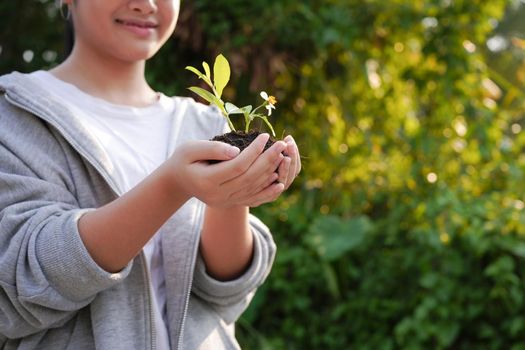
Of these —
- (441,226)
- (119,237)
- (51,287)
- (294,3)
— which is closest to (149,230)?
(119,237)

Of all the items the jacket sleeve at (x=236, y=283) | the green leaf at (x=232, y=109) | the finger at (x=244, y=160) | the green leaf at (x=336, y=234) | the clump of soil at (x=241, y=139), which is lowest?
the green leaf at (x=336, y=234)

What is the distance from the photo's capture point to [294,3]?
9.24 ft

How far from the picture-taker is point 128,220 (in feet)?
3.60

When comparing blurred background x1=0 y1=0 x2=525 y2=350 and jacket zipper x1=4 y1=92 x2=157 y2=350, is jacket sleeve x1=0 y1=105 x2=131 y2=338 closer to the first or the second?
jacket zipper x1=4 y1=92 x2=157 y2=350

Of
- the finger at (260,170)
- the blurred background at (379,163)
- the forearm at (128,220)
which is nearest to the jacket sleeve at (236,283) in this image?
the forearm at (128,220)

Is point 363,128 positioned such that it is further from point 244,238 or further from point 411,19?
point 244,238

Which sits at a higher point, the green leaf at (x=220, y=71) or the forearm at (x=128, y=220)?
the green leaf at (x=220, y=71)

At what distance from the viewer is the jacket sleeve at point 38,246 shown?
3.60ft

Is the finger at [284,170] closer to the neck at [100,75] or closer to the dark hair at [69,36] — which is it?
the neck at [100,75]

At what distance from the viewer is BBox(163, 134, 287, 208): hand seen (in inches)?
39.1

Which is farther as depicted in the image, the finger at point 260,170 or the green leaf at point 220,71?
the green leaf at point 220,71

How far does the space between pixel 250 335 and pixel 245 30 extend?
1104mm

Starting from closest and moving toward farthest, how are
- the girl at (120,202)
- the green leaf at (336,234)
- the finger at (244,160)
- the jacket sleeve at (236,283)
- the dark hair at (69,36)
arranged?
the finger at (244,160), the girl at (120,202), the jacket sleeve at (236,283), the dark hair at (69,36), the green leaf at (336,234)

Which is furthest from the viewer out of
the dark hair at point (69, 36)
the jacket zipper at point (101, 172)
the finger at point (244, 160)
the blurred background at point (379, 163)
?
the blurred background at point (379, 163)
